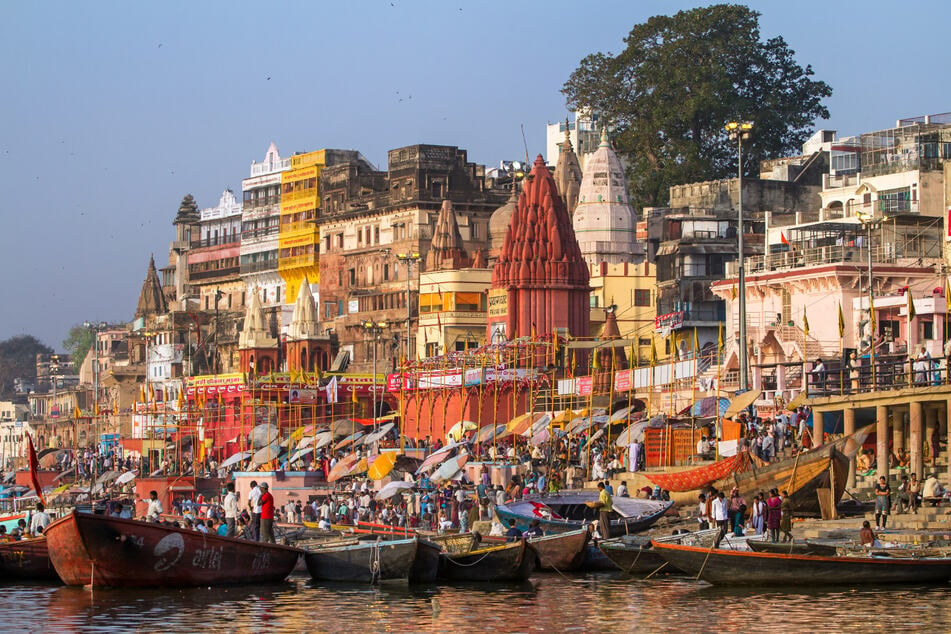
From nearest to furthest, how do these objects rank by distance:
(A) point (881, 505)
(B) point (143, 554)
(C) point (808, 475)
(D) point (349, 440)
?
(B) point (143, 554) → (A) point (881, 505) → (C) point (808, 475) → (D) point (349, 440)

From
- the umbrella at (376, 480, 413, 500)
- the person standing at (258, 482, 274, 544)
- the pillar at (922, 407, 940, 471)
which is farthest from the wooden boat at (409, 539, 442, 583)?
the umbrella at (376, 480, 413, 500)

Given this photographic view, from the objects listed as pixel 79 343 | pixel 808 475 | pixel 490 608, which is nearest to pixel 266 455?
pixel 808 475

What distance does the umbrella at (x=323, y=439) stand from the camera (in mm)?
52969

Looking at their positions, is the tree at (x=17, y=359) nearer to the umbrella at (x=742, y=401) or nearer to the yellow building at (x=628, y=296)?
the yellow building at (x=628, y=296)

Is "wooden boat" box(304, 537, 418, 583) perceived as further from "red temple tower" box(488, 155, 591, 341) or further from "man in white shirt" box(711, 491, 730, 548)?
"red temple tower" box(488, 155, 591, 341)

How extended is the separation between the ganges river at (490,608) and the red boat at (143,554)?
250 millimetres

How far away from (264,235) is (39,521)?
60.6 m

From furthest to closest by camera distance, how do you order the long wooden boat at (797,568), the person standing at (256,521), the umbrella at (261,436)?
the umbrella at (261,436), the person standing at (256,521), the long wooden boat at (797,568)

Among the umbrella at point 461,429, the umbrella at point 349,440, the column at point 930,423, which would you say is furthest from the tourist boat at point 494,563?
the umbrella at point 349,440

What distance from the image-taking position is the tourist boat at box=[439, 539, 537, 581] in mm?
27828

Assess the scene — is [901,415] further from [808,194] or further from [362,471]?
[808,194]

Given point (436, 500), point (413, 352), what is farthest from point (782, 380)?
point (413, 352)

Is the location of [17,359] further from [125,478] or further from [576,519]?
[576,519]

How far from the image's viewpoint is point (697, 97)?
71.7 meters
